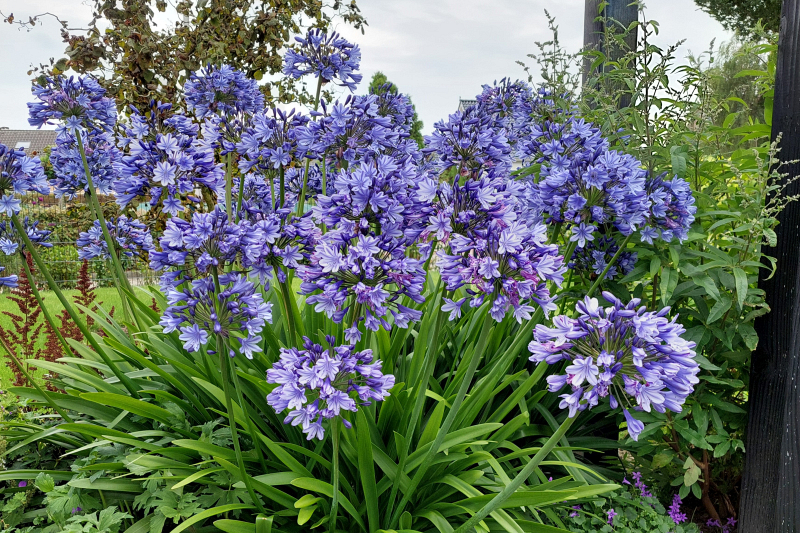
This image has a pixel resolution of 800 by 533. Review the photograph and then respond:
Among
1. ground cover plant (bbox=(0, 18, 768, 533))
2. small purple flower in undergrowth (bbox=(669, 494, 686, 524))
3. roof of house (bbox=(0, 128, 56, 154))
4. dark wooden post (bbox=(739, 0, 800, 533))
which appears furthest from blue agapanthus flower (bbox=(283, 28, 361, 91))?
roof of house (bbox=(0, 128, 56, 154))

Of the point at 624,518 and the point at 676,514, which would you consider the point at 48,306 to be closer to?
the point at 624,518

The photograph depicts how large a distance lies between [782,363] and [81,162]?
3826 millimetres

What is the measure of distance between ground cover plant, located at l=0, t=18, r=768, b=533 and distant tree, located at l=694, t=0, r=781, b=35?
16.6 m

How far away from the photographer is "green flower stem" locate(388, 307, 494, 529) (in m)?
1.81

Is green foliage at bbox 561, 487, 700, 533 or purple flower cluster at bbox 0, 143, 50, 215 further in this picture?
green foliage at bbox 561, 487, 700, 533

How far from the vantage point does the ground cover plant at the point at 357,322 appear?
5.41 ft

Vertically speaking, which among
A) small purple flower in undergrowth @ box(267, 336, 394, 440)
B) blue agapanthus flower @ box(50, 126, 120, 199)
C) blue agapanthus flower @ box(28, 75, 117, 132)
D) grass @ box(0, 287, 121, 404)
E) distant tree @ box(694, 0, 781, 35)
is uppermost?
distant tree @ box(694, 0, 781, 35)

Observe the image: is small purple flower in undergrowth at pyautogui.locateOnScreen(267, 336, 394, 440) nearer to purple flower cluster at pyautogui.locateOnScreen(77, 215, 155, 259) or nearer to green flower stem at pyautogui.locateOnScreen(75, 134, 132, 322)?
green flower stem at pyautogui.locateOnScreen(75, 134, 132, 322)

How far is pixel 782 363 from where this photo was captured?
8.39 ft

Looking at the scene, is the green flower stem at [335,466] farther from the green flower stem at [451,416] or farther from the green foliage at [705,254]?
the green foliage at [705,254]

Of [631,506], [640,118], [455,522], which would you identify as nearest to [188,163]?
[455,522]

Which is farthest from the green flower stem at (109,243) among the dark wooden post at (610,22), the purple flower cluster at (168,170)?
the dark wooden post at (610,22)

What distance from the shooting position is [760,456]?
266 centimetres

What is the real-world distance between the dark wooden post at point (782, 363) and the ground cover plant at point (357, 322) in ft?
0.76
